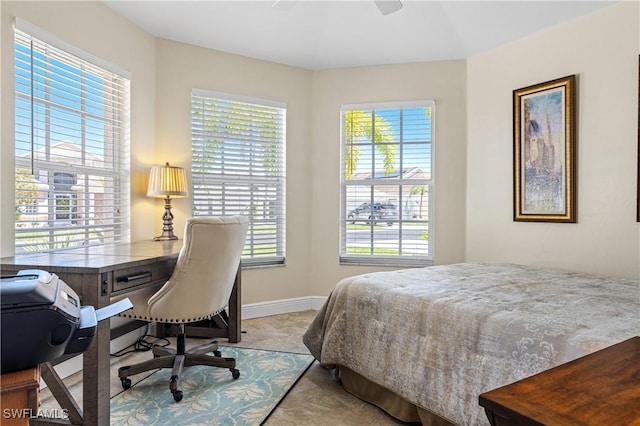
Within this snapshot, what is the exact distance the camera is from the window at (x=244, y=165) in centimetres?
369

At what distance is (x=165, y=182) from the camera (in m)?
3.18

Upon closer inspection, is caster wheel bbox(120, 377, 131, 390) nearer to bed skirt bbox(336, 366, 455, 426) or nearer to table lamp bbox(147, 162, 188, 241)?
table lamp bbox(147, 162, 188, 241)

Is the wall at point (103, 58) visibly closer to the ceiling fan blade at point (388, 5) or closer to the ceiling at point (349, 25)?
the ceiling at point (349, 25)

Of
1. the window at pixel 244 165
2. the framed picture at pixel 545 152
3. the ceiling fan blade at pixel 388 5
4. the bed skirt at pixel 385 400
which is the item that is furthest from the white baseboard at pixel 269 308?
the ceiling fan blade at pixel 388 5

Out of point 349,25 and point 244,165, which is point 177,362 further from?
point 349,25

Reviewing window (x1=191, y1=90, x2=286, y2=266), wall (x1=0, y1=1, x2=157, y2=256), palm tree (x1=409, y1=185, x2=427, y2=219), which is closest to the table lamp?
wall (x1=0, y1=1, x2=157, y2=256)

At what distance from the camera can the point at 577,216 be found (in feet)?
9.84

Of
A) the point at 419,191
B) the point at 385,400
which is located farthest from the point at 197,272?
the point at 419,191

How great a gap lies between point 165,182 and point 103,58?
38.7 inches

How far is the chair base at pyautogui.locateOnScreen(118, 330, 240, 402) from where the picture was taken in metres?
2.38

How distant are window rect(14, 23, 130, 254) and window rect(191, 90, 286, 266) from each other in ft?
2.16

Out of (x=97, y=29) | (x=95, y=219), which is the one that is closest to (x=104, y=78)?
(x=97, y=29)

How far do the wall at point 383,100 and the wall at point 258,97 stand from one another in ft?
0.41

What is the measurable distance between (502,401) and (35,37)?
9.48ft
